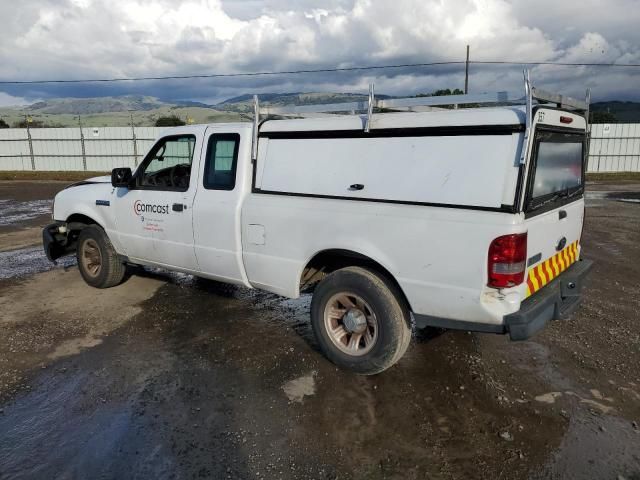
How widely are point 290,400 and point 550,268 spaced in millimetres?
2351

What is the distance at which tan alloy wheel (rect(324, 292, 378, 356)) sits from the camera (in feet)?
13.6

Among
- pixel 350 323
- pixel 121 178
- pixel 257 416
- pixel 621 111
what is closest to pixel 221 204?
pixel 121 178

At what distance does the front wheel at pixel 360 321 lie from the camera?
155 inches

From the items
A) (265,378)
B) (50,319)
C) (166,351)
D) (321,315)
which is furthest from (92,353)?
(321,315)

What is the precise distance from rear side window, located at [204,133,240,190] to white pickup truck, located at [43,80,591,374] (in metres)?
0.02

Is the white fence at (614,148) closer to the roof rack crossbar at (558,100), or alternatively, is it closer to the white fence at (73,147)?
the white fence at (73,147)

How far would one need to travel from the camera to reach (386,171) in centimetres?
389

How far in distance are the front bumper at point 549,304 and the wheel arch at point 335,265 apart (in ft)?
2.66

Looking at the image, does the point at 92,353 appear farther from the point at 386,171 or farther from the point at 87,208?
the point at 386,171

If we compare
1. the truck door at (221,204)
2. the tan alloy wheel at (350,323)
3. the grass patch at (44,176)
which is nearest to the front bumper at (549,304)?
the tan alloy wheel at (350,323)

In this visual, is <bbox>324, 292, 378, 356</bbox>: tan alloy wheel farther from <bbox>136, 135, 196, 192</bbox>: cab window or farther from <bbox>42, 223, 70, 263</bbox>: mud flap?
<bbox>42, 223, 70, 263</bbox>: mud flap

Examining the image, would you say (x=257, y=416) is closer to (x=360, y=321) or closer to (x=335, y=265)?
(x=360, y=321)

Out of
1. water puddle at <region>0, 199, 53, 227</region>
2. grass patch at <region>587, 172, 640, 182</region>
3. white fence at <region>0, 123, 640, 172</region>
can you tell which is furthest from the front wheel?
white fence at <region>0, 123, 640, 172</region>

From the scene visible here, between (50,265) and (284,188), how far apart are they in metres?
5.36
